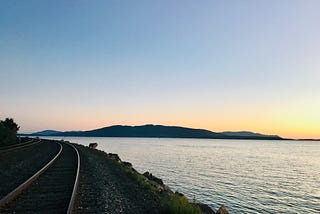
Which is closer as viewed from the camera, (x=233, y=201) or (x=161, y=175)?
(x=233, y=201)

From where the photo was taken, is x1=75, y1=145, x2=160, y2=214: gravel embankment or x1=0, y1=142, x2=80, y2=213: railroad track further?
x1=75, y1=145, x2=160, y2=214: gravel embankment

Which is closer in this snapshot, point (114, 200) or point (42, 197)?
point (42, 197)

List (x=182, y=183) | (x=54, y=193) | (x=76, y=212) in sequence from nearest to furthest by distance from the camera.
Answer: (x=76, y=212) → (x=54, y=193) → (x=182, y=183)

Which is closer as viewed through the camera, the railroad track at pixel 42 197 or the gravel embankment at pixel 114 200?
the railroad track at pixel 42 197

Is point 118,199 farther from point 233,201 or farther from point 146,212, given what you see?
point 233,201

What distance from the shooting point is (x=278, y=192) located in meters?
31.7

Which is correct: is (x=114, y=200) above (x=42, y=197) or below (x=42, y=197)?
below

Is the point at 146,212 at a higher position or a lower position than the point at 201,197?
higher

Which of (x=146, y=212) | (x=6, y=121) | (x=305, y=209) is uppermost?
(x=6, y=121)

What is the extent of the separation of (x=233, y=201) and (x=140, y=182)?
10.1 m

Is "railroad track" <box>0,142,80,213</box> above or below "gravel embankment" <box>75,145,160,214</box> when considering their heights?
above

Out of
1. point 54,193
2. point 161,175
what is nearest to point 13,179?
point 54,193

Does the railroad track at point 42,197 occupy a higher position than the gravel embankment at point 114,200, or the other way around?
the railroad track at point 42,197

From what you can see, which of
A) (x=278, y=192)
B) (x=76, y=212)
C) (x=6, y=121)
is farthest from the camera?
(x=6, y=121)
